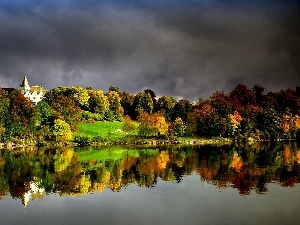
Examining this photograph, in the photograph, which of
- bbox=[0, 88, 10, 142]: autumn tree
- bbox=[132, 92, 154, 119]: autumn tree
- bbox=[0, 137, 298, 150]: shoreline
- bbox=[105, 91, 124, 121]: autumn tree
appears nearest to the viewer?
bbox=[0, 88, 10, 142]: autumn tree

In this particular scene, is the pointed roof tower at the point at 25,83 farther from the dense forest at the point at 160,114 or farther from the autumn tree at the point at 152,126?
the autumn tree at the point at 152,126

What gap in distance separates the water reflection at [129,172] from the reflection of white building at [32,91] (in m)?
77.2

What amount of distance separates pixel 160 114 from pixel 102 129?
11903 millimetres

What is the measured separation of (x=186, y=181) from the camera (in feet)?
111

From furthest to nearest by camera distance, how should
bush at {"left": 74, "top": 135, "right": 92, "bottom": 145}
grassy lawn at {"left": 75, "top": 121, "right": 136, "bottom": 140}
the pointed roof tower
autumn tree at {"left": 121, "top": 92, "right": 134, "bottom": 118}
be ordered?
the pointed roof tower < autumn tree at {"left": 121, "top": 92, "right": 134, "bottom": 118} < grassy lawn at {"left": 75, "top": 121, "right": 136, "bottom": 140} < bush at {"left": 74, "top": 135, "right": 92, "bottom": 145}

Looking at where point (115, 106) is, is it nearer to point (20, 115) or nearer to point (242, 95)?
point (242, 95)

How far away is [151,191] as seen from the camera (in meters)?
30.0

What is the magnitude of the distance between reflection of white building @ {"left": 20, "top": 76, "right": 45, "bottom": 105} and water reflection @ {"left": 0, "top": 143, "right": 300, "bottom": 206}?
77.2m

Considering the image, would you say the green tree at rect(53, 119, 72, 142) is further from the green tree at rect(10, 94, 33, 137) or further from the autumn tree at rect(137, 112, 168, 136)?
the autumn tree at rect(137, 112, 168, 136)

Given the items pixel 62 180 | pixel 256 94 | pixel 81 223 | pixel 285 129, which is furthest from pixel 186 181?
pixel 256 94

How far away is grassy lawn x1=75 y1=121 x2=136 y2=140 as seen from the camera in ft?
253

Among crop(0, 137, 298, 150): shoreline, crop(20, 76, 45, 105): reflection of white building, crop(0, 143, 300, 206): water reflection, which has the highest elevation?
crop(20, 76, 45, 105): reflection of white building

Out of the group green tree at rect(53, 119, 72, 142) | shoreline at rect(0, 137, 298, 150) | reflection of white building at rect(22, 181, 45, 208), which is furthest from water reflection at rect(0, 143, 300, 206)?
green tree at rect(53, 119, 72, 142)

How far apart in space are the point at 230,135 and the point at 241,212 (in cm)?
5903
